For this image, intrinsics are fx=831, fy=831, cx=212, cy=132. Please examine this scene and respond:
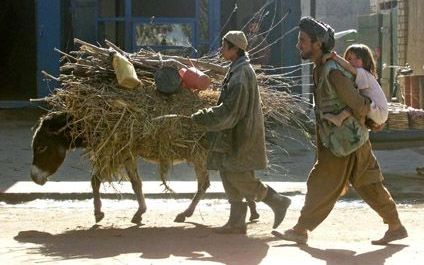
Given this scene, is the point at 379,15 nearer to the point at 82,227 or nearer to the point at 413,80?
the point at 413,80

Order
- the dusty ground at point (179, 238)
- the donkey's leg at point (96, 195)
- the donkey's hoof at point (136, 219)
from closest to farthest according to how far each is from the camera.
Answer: the dusty ground at point (179, 238)
the donkey's leg at point (96, 195)
the donkey's hoof at point (136, 219)

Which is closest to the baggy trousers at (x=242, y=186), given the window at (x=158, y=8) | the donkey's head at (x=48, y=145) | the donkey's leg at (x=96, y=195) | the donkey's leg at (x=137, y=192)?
the donkey's leg at (x=137, y=192)

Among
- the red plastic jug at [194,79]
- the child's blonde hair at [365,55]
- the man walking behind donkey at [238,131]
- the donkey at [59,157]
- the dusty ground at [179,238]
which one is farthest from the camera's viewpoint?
the donkey at [59,157]

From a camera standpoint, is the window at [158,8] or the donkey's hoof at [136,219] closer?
the donkey's hoof at [136,219]

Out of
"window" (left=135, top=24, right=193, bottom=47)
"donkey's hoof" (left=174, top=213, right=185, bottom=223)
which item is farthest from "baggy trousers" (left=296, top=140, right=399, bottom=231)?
"window" (left=135, top=24, right=193, bottom=47)

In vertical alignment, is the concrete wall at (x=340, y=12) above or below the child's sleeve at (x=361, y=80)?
above

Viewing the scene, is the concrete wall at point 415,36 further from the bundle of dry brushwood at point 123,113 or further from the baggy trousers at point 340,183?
the baggy trousers at point 340,183

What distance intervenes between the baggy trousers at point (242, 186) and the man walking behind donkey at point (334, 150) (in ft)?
1.89

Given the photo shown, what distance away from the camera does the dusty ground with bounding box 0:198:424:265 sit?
5.95 metres

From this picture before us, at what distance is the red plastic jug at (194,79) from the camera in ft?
23.4

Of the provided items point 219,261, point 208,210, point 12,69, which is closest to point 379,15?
point 12,69

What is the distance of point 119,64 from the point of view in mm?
7031

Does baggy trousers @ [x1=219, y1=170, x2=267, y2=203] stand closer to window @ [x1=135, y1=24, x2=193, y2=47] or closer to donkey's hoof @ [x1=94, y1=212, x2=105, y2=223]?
donkey's hoof @ [x1=94, y1=212, x2=105, y2=223]

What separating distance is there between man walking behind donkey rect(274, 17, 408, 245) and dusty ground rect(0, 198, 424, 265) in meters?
0.25
